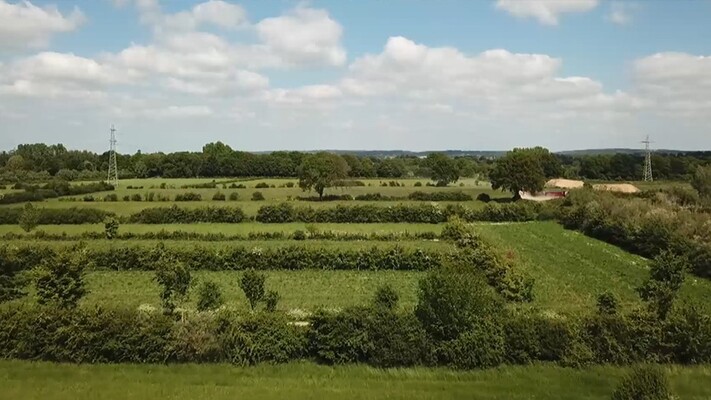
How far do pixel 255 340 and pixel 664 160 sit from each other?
133362 millimetres

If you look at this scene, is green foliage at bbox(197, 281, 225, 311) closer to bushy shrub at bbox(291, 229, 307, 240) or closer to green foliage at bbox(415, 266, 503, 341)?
green foliage at bbox(415, 266, 503, 341)

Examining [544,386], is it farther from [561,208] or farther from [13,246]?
[561,208]

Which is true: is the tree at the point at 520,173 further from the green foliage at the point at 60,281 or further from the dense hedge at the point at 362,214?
the green foliage at the point at 60,281

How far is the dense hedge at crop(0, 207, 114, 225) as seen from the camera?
59594 millimetres

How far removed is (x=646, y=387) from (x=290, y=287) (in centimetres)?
2576

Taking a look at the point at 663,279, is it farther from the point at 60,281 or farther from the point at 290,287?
the point at 60,281

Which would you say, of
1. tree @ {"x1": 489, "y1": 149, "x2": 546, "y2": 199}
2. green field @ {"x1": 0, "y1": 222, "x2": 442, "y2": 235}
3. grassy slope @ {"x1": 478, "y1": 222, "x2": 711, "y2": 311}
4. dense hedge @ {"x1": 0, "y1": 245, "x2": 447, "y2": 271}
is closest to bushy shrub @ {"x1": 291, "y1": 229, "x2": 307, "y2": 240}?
green field @ {"x1": 0, "y1": 222, "x2": 442, "y2": 235}

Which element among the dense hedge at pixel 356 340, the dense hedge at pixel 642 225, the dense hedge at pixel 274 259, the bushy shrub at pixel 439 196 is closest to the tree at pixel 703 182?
the dense hedge at pixel 642 225

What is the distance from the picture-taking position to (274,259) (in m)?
41.0

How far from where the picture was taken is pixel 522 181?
75.0m

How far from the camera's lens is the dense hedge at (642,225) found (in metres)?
37.7

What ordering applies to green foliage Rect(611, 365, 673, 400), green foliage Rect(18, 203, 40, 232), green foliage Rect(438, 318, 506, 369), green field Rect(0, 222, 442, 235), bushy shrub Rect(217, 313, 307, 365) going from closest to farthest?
1. green foliage Rect(611, 365, 673, 400)
2. green foliage Rect(438, 318, 506, 369)
3. bushy shrub Rect(217, 313, 307, 365)
4. green foliage Rect(18, 203, 40, 232)
5. green field Rect(0, 222, 442, 235)

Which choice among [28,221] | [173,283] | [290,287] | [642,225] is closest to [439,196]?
[642,225]

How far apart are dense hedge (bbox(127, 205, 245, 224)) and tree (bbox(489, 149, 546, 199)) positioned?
35242 millimetres
